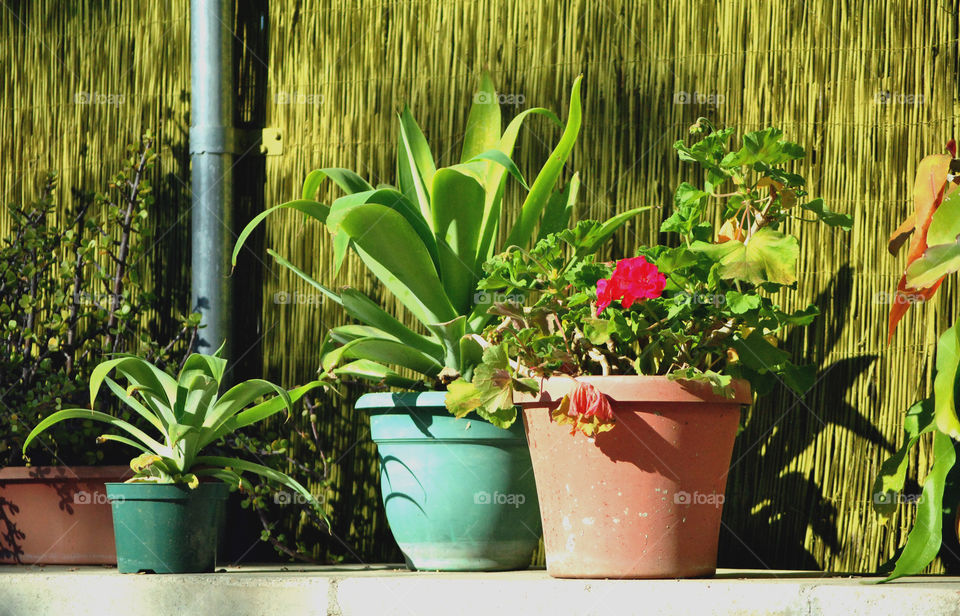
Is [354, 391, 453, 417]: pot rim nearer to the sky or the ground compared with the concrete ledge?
nearer to the sky

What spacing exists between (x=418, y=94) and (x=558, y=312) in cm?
84

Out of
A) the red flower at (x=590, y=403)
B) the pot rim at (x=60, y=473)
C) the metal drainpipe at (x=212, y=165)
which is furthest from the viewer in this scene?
the metal drainpipe at (x=212, y=165)

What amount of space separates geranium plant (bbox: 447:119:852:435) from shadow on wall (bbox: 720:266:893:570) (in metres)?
0.27

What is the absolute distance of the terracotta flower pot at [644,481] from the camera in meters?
1.69

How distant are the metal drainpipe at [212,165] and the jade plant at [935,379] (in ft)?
4.78

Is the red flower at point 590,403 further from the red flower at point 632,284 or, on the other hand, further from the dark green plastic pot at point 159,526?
the dark green plastic pot at point 159,526

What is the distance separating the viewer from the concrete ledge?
1453 millimetres

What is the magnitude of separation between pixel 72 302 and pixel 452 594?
133cm

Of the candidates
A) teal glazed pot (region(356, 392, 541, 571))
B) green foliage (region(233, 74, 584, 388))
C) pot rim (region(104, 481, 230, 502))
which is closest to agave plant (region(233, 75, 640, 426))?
green foliage (region(233, 74, 584, 388))

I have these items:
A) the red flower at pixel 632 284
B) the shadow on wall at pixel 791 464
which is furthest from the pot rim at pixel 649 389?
the shadow on wall at pixel 791 464

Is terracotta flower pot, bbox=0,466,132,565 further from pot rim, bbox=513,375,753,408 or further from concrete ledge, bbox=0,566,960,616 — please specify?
pot rim, bbox=513,375,753,408

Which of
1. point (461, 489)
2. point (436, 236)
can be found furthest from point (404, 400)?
point (436, 236)

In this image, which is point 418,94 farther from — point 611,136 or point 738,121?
point 738,121

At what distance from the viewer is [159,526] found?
1.92m
